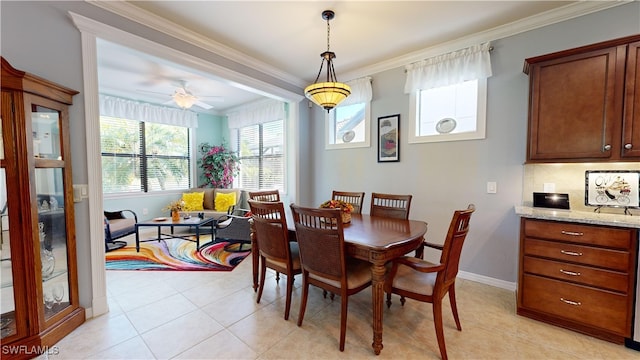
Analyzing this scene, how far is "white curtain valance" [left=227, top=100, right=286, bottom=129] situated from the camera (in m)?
5.20

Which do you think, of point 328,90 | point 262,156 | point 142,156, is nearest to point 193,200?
point 142,156

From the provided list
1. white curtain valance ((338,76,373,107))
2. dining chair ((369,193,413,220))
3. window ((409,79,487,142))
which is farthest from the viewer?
white curtain valance ((338,76,373,107))

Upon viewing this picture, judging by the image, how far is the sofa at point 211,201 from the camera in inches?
206

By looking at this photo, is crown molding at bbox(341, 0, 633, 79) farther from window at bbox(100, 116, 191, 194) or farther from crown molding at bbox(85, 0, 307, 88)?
window at bbox(100, 116, 191, 194)

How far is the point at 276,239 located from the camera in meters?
2.20

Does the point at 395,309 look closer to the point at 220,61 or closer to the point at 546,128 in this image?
the point at 546,128

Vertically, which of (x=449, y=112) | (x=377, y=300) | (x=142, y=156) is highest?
(x=449, y=112)

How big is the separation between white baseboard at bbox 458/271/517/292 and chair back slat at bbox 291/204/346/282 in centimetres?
197

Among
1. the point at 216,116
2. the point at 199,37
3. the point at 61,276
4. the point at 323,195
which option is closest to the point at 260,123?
the point at 216,116

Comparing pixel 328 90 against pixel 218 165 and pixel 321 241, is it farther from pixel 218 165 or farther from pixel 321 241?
pixel 218 165

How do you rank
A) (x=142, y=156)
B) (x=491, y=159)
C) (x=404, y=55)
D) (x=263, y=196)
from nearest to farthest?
(x=491, y=159) → (x=263, y=196) → (x=404, y=55) → (x=142, y=156)

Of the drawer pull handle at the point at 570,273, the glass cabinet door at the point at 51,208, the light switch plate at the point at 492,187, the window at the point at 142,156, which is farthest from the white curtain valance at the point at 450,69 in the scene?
the window at the point at 142,156

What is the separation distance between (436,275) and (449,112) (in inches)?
80.8

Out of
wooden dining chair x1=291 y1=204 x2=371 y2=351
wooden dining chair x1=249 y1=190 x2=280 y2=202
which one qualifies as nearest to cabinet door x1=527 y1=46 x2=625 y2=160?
wooden dining chair x1=291 y1=204 x2=371 y2=351
